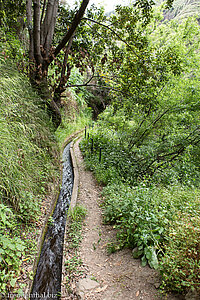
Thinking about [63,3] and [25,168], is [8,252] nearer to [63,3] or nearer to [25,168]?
[25,168]

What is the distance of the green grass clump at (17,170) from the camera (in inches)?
84.1

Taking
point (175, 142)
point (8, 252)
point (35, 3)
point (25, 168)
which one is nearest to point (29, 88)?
point (35, 3)

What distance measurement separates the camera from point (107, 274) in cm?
248

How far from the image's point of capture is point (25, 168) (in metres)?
3.24

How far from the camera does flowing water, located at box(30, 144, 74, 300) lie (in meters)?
2.38

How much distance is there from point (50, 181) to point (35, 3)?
4.35m

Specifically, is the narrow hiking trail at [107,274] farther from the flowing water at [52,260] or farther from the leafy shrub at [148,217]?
the flowing water at [52,260]

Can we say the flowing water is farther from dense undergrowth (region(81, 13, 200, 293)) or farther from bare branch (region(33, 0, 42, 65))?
bare branch (region(33, 0, 42, 65))

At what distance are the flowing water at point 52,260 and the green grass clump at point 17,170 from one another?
1.40ft

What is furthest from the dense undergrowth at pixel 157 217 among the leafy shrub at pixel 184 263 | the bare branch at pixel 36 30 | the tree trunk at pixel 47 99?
A: the bare branch at pixel 36 30

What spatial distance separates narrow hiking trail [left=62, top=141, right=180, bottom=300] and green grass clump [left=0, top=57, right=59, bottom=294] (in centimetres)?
95

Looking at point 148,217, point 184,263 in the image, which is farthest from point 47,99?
point 184,263

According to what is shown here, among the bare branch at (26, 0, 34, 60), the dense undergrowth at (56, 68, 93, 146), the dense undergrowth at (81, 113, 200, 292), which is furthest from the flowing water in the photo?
the dense undergrowth at (56, 68, 93, 146)

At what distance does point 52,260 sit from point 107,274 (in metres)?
1.01
